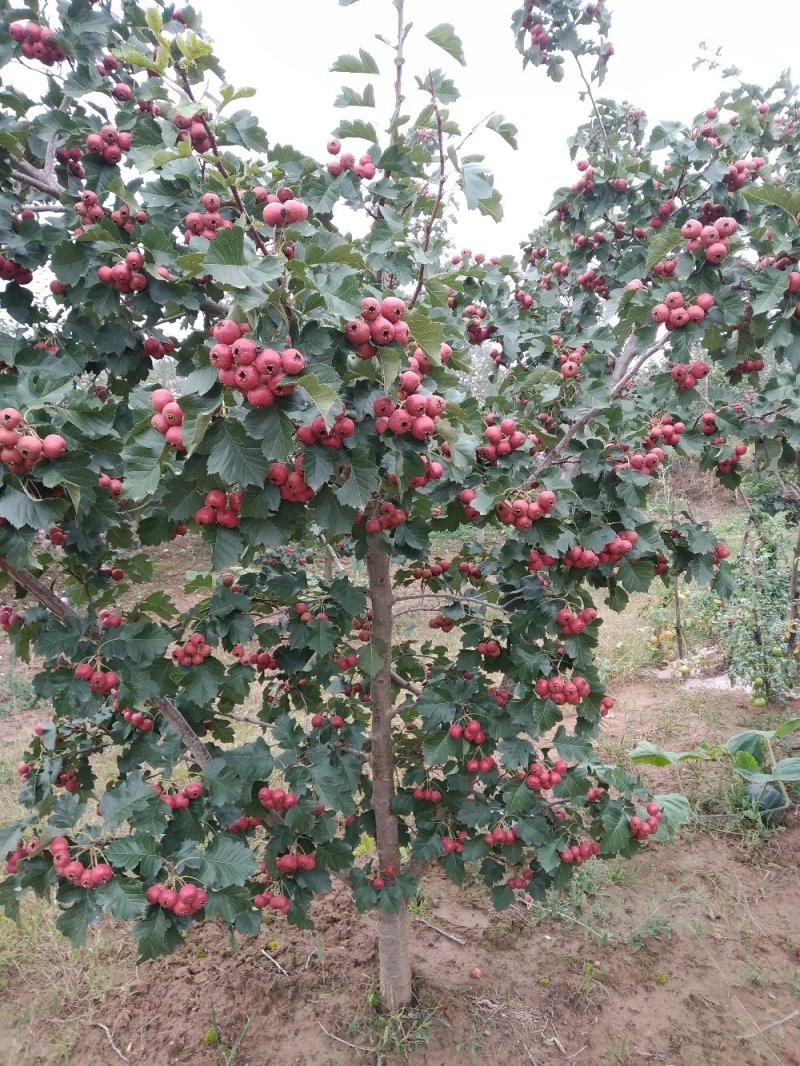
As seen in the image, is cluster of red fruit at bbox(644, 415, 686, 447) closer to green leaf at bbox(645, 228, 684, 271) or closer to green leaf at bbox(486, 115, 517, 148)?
green leaf at bbox(645, 228, 684, 271)

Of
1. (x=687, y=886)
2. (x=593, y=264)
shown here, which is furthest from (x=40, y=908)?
(x=593, y=264)

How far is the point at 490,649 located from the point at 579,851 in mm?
787

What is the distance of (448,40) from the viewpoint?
1.40m

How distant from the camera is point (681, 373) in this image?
6.31 feet

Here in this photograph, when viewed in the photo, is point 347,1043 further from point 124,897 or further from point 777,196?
point 777,196

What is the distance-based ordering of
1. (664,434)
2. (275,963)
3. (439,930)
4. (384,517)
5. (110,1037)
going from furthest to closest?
(439,930) < (275,963) < (110,1037) < (664,434) < (384,517)

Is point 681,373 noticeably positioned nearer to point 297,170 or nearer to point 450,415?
point 450,415

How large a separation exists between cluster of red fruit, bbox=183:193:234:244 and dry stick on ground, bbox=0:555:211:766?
3.11ft

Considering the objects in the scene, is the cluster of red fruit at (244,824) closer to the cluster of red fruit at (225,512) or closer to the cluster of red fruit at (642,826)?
the cluster of red fruit at (225,512)

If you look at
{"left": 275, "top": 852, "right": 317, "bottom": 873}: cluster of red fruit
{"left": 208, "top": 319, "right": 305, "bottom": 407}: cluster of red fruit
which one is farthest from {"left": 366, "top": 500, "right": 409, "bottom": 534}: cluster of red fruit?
{"left": 275, "top": 852, "right": 317, "bottom": 873}: cluster of red fruit

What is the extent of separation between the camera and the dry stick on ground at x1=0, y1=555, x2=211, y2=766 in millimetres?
1762

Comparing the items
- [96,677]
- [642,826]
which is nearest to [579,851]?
[642,826]

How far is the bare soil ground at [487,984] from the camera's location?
2.44 meters

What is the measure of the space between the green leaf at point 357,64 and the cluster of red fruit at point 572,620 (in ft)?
5.02
